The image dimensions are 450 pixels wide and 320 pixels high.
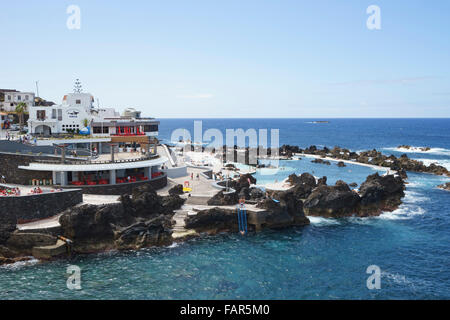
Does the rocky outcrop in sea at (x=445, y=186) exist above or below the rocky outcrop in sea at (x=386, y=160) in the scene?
below

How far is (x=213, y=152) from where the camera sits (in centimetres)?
11381

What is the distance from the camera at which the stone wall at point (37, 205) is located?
3747 centimetres

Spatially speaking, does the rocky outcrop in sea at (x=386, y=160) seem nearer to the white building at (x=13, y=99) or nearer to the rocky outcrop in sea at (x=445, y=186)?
the rocky outcrop in sea at (x=445, y=186)

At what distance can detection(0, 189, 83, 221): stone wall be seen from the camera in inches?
1475

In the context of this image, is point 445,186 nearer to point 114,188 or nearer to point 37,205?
point 114,188

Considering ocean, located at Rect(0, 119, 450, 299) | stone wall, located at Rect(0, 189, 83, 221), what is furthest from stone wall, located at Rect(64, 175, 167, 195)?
ocean, located at Rect(0, 119, 450, 299)

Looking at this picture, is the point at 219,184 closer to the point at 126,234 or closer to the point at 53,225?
the point at 126,234

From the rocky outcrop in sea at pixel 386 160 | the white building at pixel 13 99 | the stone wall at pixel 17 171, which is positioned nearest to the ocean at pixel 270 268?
the stone wall at pixel 17 171

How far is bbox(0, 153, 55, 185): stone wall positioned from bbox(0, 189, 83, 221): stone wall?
7.55 meters

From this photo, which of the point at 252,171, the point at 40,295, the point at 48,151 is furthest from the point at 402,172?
the point at 40,295

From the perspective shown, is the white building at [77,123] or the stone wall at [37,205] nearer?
the stone wall at [37,205]

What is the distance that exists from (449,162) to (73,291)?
104670mm

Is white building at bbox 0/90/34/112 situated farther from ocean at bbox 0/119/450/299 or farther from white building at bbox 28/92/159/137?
ocean at bbox 0/119/450/299

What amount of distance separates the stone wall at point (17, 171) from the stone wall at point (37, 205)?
24.8ft
